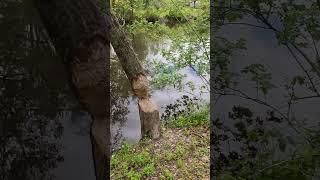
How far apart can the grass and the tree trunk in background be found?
167cm

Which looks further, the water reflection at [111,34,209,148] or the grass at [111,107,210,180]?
the water reflection at [111,34,209,148]

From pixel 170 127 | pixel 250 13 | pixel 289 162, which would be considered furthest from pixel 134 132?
pixel 289 162

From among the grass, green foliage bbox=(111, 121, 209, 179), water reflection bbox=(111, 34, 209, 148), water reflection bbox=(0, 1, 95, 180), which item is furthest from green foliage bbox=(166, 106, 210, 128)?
water reflection bbox=(0, 1, 95, 180)

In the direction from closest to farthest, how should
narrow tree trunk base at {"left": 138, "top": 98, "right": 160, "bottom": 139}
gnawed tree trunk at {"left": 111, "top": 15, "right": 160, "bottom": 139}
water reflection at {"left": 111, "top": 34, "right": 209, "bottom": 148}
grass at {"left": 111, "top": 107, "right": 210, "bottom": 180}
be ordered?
grass at {"left": 111, "top": 107, "right": 210, "bottom": 180}, gnawed tree trunk at {"left": 111, "top": 15, "right": 160, "bottom": 139}, narrow tree trunk base at {"left": 138, "top": 98, "right": 160, "bottom": 139}, water reflection at {"left": 111, "top": 34, "right": 209, "bottom": 148}

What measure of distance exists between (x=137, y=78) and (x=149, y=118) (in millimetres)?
409

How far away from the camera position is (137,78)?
363cm

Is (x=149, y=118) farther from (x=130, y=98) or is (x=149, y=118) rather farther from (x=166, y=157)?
(x=130, y=98)

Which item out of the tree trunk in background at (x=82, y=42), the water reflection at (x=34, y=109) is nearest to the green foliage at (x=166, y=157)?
the water reflection at (x=34, y=109)

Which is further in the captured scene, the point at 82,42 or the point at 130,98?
the point at 130,98

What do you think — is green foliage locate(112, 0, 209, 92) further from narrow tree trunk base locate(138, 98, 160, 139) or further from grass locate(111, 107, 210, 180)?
narrow tree trunk base locate(138, 98, 160, 139)

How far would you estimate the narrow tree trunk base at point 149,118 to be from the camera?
148 inches

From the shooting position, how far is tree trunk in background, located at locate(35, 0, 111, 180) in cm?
152

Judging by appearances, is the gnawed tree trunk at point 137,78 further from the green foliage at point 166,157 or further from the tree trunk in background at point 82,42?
the tree trunk in background at point 82,42

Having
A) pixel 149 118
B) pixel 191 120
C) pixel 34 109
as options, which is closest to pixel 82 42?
pixel 34 109
